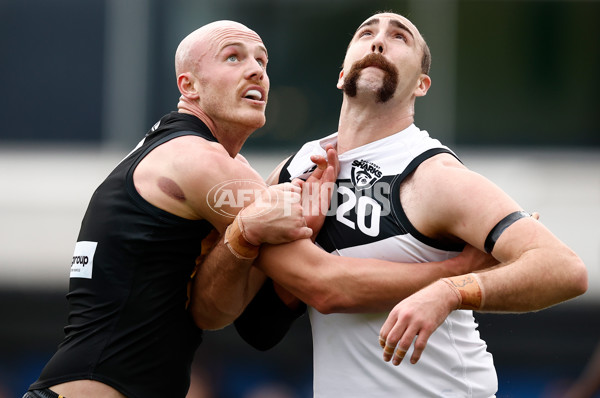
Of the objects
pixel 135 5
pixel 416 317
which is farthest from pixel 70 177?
pixel 416 317

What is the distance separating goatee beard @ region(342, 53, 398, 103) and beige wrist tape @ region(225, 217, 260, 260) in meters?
1.05

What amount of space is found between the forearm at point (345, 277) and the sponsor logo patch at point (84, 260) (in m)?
0.91

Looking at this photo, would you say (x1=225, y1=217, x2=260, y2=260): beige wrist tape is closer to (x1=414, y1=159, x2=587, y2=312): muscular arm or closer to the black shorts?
(x1=414, y1=159, x2=587, y2=312): muscular arm

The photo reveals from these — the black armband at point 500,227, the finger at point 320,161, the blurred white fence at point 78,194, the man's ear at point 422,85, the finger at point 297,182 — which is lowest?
the blurred white fence at point 78,194

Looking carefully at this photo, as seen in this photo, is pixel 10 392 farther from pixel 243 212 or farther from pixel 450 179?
pixel 450 179

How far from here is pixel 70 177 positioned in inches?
424

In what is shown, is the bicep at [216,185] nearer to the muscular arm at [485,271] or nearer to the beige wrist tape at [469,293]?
the muscular arm at [485,271]

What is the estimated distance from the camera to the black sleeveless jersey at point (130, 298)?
4.38 m

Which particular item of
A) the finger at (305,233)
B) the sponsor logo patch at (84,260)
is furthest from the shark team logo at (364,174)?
the sponsor logo patch at (84,260)

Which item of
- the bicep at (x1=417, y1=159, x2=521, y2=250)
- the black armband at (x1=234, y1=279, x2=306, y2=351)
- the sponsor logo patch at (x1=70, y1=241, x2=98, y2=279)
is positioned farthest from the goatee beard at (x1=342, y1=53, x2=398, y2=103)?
the sponsor logo patch at (x1=70, y1=241, x2=98, y2=279)

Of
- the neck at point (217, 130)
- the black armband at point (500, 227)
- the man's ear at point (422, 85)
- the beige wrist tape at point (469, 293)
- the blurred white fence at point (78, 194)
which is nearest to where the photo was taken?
the beige wrist tape at point (469, 293)

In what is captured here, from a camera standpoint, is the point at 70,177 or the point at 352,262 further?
the point at 70,177

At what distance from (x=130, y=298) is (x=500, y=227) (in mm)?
1819

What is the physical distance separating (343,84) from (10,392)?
6.59 metres
